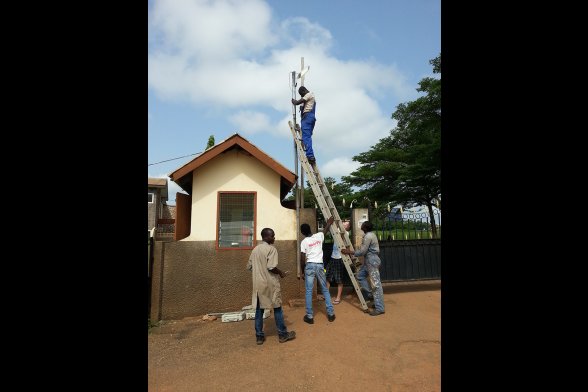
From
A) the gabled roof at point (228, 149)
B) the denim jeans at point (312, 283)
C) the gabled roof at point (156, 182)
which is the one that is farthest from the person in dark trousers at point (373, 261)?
the gabled roof at point (156, 182)

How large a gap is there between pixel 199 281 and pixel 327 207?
11.2ft

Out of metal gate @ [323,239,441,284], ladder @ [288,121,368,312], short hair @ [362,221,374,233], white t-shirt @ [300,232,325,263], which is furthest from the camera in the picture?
metal gate @ [323,239,441,284]

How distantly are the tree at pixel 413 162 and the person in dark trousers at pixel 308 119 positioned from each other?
12448mm

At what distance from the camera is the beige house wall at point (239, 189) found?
743cm

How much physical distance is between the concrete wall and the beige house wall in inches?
19.5

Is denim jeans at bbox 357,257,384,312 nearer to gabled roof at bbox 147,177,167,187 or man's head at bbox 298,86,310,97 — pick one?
man's head at bbox 298,86,310,97

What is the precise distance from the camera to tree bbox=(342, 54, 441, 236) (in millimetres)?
18297

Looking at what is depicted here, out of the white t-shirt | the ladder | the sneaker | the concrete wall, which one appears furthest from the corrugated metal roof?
the sneaker

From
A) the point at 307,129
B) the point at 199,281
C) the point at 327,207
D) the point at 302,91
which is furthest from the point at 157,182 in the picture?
the point at 327,207

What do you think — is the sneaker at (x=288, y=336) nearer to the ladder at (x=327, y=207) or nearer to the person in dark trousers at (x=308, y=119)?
the ladder at (x=327, y=207)
